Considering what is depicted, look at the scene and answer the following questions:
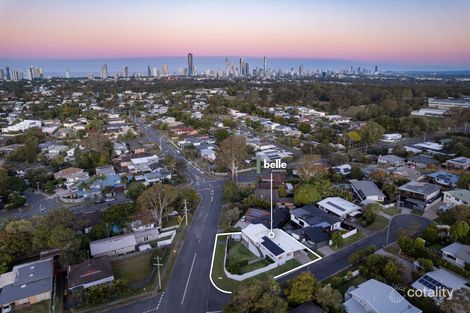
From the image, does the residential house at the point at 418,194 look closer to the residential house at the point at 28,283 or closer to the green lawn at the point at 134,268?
the green lawn at the point at 134,268

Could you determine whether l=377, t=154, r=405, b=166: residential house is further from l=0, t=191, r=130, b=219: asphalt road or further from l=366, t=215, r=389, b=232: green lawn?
l=0, t=191, r=130, b=219: asphalt road

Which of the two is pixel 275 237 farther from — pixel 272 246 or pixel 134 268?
pixel 134 268

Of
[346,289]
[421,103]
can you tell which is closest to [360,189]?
[346,289]

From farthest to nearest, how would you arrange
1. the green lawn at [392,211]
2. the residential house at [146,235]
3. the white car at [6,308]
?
the green lawn at [392,211] → the residential house at [146,235] → the white car at [6,308]

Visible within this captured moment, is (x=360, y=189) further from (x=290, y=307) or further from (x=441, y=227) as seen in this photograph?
(x=290, y=307)

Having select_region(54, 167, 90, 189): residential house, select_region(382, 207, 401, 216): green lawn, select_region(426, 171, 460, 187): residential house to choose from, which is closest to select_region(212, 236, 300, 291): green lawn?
select_region(382, 207, 401, 216): green lawn

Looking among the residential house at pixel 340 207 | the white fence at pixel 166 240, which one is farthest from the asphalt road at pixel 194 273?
the residential house at pixel 340 207

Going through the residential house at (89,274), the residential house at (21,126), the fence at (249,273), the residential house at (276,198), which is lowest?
the fence at (249,273)
